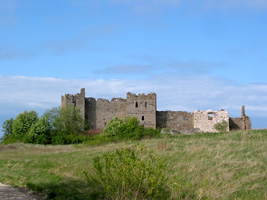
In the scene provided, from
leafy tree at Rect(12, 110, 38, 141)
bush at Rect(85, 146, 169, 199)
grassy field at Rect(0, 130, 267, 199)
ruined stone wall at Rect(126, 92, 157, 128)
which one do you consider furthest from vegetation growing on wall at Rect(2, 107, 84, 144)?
bush at Rect(85, 146, 169, 199)

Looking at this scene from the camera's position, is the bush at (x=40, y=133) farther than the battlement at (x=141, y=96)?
No

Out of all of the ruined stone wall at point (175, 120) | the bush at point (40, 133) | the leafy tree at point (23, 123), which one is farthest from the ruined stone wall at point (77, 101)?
the ruined stone wall at point (175, 120)

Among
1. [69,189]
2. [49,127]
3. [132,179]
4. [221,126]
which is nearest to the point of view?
[132,179]

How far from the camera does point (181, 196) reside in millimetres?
9281

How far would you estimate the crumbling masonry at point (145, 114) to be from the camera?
48.1m

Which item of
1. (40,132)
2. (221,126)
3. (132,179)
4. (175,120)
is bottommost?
(132,179)

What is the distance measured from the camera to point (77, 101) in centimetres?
4806

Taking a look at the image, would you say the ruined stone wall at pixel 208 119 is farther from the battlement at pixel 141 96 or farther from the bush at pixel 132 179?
the bush at pixel 132 179

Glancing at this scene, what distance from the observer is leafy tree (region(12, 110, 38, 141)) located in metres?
44.4

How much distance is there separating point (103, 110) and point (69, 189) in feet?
127

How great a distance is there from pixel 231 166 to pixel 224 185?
187 cm

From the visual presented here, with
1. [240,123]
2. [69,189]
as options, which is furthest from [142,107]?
[69,189]

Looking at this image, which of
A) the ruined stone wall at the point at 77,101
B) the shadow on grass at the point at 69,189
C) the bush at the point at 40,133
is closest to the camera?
the shadow on grass at the point at 69,189

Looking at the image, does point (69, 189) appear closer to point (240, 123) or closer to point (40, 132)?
point (40, 132)
